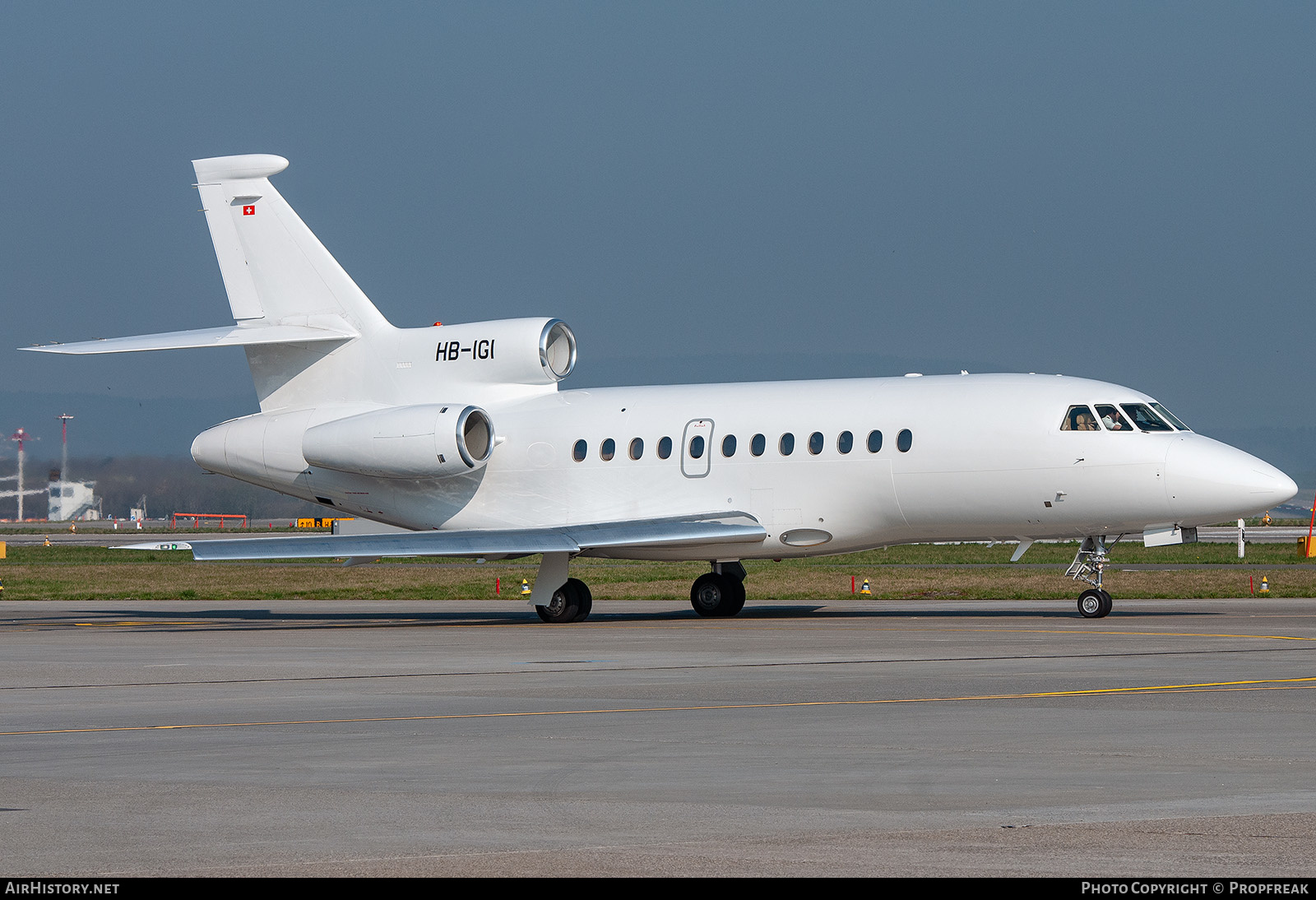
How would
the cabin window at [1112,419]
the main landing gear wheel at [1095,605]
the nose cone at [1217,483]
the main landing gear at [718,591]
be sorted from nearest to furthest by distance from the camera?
the nose cone at [1217,483] < the main landing gear wheel at [1095,605] < the cabin window at [1112,419] < the main landing gear at [718,591]

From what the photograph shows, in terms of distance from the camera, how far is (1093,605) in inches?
976

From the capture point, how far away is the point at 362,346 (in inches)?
1222

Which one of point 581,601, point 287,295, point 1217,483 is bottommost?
point 581,601

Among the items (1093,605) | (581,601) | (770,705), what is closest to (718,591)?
(581,601)

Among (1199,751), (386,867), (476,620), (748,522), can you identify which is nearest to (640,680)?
(1199,751)

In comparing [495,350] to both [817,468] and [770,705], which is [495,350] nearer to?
[817,468]

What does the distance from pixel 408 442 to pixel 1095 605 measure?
1243 centimetres

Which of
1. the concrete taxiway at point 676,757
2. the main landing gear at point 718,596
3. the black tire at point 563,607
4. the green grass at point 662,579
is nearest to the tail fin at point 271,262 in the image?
the black tire at point 563,607

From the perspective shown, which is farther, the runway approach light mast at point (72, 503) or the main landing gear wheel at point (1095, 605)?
the runway approach light mast at point (72, 503)

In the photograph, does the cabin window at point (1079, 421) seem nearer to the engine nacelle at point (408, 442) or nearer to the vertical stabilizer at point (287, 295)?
the engine nacelle at point (408, 442)

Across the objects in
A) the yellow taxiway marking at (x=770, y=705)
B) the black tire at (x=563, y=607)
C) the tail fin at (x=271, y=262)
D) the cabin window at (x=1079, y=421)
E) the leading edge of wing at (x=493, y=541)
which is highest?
the tail fin at (x=271, y=262)

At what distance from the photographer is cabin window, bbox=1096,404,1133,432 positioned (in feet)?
82.8

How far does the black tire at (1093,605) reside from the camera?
2472 cm

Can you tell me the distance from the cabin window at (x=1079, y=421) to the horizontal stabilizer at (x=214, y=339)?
13.9 m
